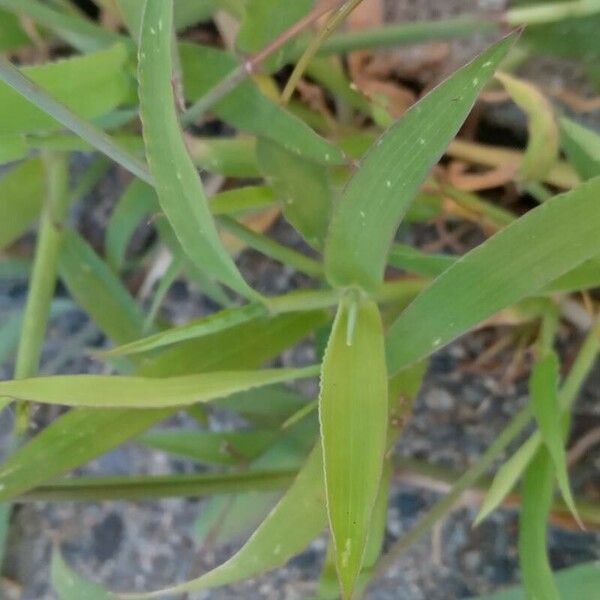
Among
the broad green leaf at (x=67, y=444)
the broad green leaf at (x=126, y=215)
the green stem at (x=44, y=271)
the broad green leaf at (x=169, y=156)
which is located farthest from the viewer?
the broad green leaf at (x=126, y=215)

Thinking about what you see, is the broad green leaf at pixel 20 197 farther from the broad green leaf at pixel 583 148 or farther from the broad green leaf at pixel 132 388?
the broad green leaf at pixel 583 148

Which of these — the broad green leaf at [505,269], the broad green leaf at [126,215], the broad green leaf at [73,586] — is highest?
the broad green leaf at [126,215]

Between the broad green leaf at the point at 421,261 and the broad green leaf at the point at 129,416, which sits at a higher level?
the broad green leaf at the point at 421,261

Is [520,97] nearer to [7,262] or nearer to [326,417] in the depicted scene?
[326,417]

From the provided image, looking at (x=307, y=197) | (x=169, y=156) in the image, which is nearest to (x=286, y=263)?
(x=307, y=197)

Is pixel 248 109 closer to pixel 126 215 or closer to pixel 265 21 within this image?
pixel 265 21

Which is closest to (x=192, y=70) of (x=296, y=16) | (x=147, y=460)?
(x=296, y=16)

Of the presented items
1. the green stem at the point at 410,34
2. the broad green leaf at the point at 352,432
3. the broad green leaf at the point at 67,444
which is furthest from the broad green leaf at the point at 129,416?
the green stem at the point at 410,34
